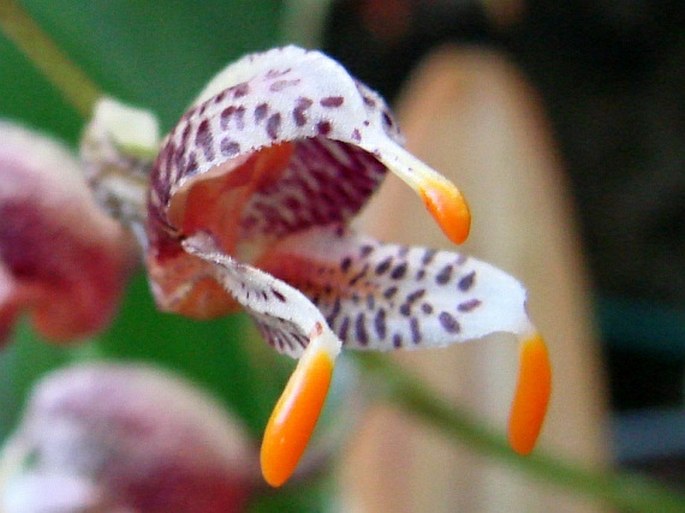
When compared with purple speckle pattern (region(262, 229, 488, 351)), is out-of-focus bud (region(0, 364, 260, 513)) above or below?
below

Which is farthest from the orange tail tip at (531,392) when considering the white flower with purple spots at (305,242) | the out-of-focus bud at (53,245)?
the out-of-focus bud at (53,245)

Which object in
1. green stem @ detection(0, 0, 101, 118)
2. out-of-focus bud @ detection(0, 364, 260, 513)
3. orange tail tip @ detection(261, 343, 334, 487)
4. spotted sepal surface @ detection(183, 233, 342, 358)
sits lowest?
out-of-focus bud @ detection(0, 364, 260, 513)

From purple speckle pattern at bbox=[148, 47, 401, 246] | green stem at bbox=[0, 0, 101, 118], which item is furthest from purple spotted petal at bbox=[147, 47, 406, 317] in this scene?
green stem at bbox=[0, 0, 101, 118]

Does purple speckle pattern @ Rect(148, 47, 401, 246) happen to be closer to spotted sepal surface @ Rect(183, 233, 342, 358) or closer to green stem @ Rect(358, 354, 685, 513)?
spotted sepal surface @ Rect(183, 233, 342, 358)

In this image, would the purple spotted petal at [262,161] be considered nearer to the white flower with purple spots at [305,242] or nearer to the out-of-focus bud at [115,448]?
the white flower with purple spots at [305,242]

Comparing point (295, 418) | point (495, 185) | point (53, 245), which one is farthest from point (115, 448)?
point (495, 185)

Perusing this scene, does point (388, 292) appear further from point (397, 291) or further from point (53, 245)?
point (53, 245)
